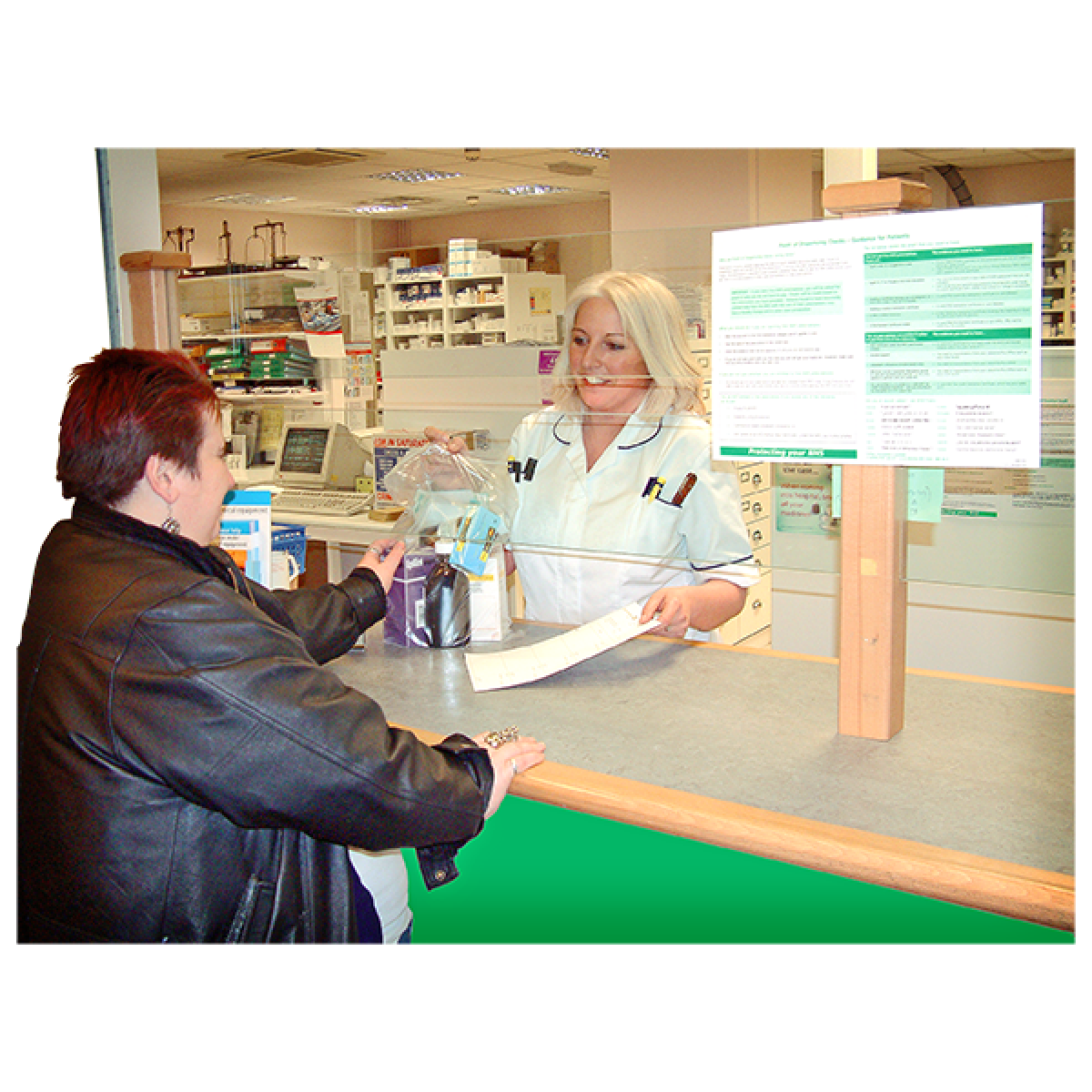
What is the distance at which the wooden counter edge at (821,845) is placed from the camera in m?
1.38

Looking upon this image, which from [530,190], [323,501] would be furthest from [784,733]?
[530,190]

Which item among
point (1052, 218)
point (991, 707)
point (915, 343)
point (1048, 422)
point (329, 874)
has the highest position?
point (1052, 218)

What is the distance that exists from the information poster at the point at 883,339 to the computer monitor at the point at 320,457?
136 inches

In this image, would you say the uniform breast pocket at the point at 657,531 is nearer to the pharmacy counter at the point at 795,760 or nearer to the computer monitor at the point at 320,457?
the pharmacy counter at the point at 795,760

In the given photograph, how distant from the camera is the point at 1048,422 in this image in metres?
1.66

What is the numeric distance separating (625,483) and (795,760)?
42.7 inches

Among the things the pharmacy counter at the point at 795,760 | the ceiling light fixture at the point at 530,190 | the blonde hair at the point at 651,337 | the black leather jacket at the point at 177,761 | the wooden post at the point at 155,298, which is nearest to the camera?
the black leather jacket at the point at 177,761

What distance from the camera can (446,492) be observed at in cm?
256

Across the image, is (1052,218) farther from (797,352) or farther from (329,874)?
(329,874)

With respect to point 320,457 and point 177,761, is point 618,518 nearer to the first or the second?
point 177,761

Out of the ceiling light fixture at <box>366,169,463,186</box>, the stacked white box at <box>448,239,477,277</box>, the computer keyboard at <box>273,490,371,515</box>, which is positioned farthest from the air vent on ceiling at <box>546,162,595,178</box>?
the stacked white box at <box>448,239,477,277</box>

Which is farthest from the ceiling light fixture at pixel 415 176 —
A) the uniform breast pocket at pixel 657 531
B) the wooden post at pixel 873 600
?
A: the wooden post at pixel 873 600

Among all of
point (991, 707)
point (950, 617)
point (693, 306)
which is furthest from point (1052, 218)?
point (950, 617)

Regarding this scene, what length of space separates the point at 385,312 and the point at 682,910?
1916mm
